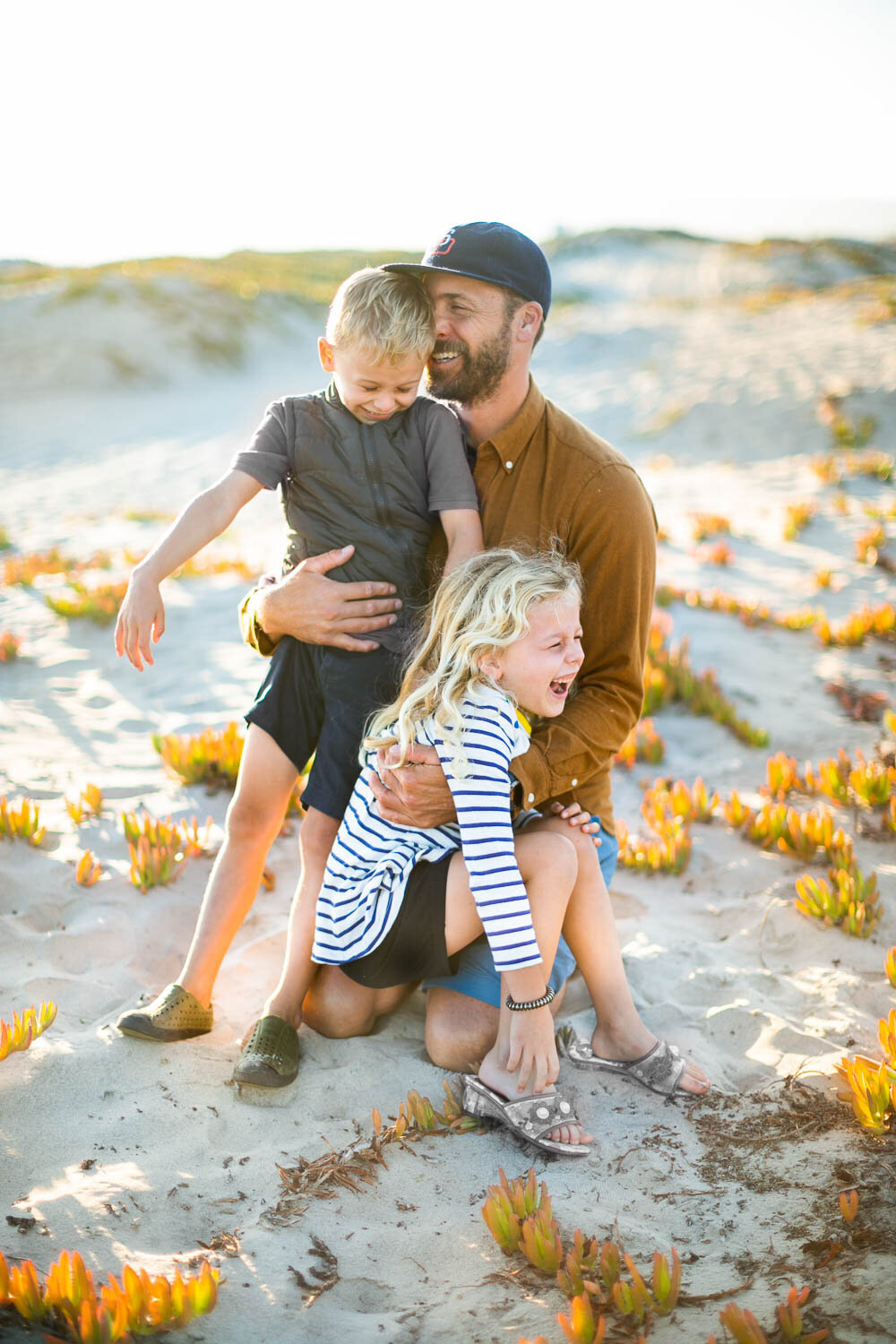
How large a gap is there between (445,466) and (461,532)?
0.79ft

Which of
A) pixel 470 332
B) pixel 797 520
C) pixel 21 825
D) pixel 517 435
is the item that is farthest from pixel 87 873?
pixel 797 520

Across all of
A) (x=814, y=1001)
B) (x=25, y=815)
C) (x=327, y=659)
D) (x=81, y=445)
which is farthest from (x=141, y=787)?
(x=81, y=445)

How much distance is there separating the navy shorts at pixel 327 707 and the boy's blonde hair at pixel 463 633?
239 mm

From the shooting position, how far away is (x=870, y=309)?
21.0 metres

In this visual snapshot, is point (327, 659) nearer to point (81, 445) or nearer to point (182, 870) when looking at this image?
point (182, 870)

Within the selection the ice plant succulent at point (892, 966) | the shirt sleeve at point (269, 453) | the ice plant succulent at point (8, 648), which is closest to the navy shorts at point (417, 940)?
the shirt sleeve at point (269, 453)

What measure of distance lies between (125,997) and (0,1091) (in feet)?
1.94

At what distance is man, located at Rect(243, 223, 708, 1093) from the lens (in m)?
3.18

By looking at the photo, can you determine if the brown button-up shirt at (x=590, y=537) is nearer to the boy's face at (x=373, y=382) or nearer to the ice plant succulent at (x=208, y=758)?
the boy's face at (x=373, y=382)

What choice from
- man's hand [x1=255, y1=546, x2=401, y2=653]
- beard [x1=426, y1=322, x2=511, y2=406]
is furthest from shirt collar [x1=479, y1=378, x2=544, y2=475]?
man's hand [x1=255, y1=546, x2=401, y2=653]

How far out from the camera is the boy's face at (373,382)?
126 inches

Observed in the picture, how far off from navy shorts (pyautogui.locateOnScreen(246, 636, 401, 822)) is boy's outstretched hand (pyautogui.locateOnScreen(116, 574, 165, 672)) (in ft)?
1.52

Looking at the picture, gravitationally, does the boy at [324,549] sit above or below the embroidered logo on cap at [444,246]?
below

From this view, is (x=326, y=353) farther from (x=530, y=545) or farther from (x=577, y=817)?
(x=577, y=817)
